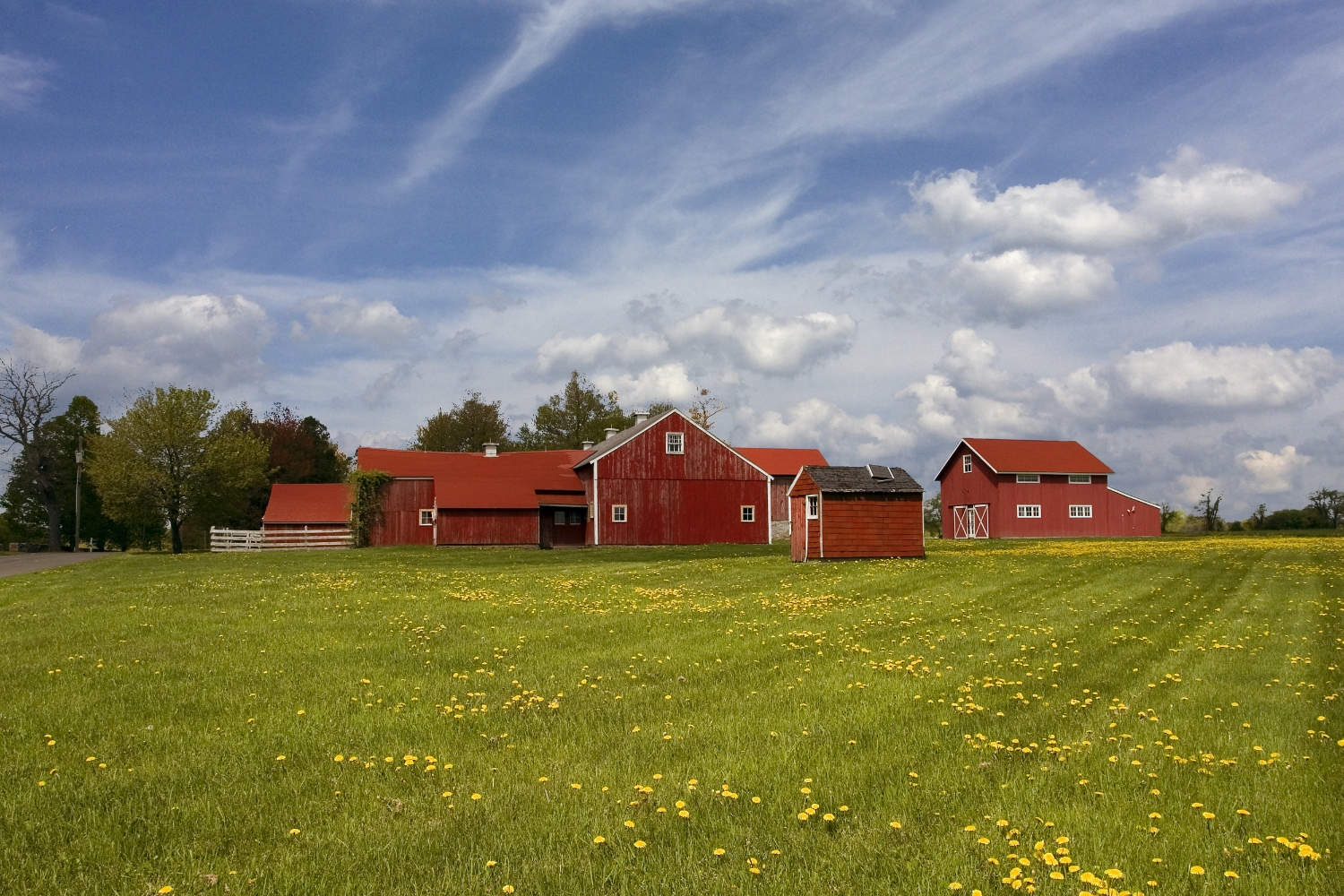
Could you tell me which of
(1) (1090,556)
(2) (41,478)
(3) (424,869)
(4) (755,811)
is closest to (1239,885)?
(4) (755,811)

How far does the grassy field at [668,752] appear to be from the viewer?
5.45m

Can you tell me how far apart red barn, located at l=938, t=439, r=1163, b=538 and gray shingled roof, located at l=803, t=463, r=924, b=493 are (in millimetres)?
29165

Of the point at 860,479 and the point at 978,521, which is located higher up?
the point at 860,479

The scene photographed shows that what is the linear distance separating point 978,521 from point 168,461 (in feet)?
167

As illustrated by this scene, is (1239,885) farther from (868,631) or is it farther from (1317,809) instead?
(868,631)

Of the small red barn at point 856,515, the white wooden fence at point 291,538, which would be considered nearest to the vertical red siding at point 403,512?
the white wooden fence at point 291,538

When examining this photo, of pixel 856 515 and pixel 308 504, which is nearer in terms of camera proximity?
pixel 856 515

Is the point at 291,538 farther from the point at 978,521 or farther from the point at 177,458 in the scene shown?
the point at 978,521

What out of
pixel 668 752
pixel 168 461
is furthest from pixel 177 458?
pixel 668 752

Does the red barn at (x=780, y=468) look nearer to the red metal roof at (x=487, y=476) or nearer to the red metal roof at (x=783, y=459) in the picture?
the red metal roof at (x=783, y=459)

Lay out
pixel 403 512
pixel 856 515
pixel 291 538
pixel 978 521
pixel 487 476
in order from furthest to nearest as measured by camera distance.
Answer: pixel 978 521 < pixel 291 538 < pixel 487 476 < pixel 403 512 < pixel 856 515

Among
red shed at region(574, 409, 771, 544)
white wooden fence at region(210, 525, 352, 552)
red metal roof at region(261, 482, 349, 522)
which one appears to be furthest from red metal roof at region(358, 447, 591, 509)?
white wooden fence at region(210, 525, 352, 552)

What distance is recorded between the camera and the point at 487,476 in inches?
2124

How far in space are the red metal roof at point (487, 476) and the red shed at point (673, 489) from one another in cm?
215
